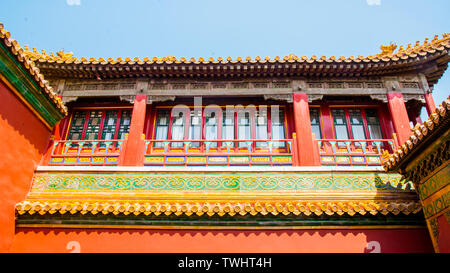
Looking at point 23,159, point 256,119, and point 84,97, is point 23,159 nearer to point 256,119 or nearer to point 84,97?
point 84,97

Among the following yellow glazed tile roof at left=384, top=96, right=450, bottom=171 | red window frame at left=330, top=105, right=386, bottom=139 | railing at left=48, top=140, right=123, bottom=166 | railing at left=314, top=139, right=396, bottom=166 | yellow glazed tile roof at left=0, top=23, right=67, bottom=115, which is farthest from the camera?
red window frame at left=330, top=105, right=386, bottom=139

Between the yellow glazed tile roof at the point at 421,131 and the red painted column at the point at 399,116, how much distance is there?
212cm

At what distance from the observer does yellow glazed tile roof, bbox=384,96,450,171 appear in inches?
168

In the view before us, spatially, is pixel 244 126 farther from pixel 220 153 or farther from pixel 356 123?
pixel 356 123

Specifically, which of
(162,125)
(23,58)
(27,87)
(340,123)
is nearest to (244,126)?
(162,125)

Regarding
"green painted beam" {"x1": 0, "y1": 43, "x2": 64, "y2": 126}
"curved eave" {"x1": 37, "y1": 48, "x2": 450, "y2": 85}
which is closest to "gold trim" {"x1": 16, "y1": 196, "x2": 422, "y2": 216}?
"green painted beam" {"x1": 0, "y1": 43, "x2": 64, "y2": 126}

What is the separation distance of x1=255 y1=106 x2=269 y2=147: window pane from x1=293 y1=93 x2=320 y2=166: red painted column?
42.3 inches

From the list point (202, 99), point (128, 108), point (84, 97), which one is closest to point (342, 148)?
point (202, 99)

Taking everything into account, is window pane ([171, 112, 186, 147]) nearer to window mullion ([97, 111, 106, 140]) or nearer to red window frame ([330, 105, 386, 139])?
window mullion ([97, 111, 106, 140])

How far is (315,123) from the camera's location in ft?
28.7

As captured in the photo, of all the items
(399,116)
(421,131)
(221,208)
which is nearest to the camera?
(421,131)

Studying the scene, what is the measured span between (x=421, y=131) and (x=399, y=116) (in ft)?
11.0

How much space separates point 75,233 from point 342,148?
6722 millimetres

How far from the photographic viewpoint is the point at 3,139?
569cm
